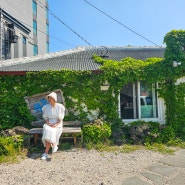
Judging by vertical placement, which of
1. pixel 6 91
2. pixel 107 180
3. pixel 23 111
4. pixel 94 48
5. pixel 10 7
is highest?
pixel 10 7

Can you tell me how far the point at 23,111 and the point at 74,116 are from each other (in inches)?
78.8

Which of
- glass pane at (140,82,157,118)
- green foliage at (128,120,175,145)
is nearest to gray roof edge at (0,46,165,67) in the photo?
glass pane at (140,82,157,118)

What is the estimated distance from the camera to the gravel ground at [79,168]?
4.47 metres

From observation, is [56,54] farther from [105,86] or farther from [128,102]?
[128,102]

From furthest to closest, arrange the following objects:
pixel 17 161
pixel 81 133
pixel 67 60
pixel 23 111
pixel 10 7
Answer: pixel 10 7
pixel 67 60
pixel 23 111
pixel 81 133
pixel 17 161

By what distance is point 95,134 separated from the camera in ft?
23.6

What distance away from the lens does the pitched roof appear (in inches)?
353

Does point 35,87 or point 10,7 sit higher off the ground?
point 10,7

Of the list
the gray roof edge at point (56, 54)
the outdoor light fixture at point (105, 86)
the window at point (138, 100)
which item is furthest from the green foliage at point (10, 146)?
the window at point (138, 100)

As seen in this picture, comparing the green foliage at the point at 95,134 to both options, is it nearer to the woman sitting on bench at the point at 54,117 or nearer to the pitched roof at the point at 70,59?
the woman sitting on bench at the point at 54,117

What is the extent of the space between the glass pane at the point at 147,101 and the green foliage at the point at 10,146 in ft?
17.6

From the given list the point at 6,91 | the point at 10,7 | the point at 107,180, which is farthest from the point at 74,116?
the point at 10,7

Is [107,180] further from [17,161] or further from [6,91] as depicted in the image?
[6,91]

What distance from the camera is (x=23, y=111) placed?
8.23 metres
